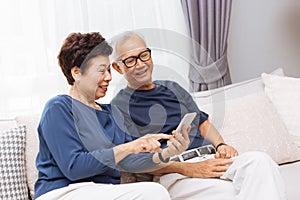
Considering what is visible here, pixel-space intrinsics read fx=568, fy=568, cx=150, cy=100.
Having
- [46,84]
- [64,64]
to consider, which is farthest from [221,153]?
[46,84]

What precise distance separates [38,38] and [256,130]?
117cm

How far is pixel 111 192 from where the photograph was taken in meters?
1.78

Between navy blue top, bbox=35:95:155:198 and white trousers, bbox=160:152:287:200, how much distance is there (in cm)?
17

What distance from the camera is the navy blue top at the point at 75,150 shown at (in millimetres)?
1876

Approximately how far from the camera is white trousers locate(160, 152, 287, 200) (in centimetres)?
185

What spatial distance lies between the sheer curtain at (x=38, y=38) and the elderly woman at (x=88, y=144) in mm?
723

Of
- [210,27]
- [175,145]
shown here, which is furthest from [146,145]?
[210,27]

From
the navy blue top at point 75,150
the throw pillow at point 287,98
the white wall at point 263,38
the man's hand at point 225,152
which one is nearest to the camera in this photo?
the navy blue top at point 75,150

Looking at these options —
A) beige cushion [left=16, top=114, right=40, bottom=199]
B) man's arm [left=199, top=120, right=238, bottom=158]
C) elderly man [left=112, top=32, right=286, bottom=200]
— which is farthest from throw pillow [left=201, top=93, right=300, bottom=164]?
beige cushion [left=16, top=114, right=40, bottom=199]

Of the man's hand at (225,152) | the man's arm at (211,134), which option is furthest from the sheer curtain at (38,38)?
the man's hand at (225,152)

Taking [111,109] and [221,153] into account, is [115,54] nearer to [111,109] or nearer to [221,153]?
[111,109]

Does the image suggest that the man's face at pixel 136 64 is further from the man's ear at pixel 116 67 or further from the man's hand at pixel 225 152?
the man's hand at pixel 225 152

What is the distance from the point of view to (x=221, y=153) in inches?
84.9

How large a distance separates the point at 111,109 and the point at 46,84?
925 mm
